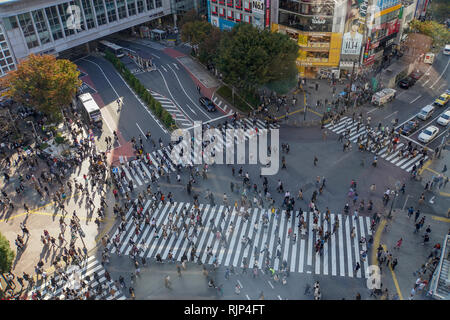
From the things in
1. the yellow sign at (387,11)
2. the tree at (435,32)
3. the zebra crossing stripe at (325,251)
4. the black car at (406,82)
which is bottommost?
the zebra crossing stripe at (325,251)

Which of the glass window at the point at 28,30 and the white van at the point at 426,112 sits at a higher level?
the glass window at the point at 28,30

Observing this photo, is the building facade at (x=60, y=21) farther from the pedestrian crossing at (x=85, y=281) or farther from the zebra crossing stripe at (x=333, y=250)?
the zebra crossing stripe at (x=333, y=250)

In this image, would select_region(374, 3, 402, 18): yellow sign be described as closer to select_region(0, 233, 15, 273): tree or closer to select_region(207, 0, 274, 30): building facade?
select_region(207, 0, 274, 30): building facade

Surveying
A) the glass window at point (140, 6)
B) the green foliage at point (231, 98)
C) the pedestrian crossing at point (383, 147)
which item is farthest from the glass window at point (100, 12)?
the pedestrian crossing at point (383, 147)

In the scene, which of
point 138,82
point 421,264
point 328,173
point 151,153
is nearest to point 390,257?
point 421,264

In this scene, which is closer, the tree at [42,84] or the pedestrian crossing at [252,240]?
the pedestrian crossing at [252,240]

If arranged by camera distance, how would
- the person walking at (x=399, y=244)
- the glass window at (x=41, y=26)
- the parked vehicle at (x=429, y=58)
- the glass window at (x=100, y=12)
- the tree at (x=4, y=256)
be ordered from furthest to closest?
the glass window at (x=100, y=12) < the parked vehicle at (x=429, y=58) < the glass window at (x=41, y=26) < the person walking at (x=399, y=244) < the tree at (x=4, y=256)

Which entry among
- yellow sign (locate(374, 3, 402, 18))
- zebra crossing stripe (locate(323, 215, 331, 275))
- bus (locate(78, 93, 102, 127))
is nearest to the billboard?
yellow sign (locate(374, 3, 402, 18))
